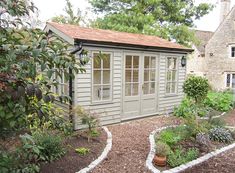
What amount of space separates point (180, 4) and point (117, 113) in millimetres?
12645

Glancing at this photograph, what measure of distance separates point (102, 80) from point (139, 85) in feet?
4.98

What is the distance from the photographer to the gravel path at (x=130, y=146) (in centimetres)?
434

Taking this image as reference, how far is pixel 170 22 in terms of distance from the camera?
17.8 meters

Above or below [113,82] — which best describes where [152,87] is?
below

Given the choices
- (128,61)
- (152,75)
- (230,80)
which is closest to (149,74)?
(152,75)

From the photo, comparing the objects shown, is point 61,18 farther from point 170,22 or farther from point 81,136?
point 81,136

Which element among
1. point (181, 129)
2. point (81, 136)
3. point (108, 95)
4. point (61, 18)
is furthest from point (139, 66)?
point (61, 18)

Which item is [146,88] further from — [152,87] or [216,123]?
[216,123]

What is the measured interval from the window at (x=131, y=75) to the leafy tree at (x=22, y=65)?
5.53 metres

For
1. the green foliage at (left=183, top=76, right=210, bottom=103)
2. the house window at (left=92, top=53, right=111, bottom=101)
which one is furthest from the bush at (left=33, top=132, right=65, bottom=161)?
the green foliage at (left=183, top=76, right=210, bottom=103)

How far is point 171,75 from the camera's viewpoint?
9031 millimetres

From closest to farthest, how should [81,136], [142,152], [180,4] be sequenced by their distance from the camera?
[142,152] → [81,136] → [180,4]

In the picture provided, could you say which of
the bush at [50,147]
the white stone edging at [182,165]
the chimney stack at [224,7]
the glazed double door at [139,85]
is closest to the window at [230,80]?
the chimney stack at [224,7]

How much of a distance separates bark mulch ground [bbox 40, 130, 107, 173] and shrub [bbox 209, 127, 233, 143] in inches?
109
